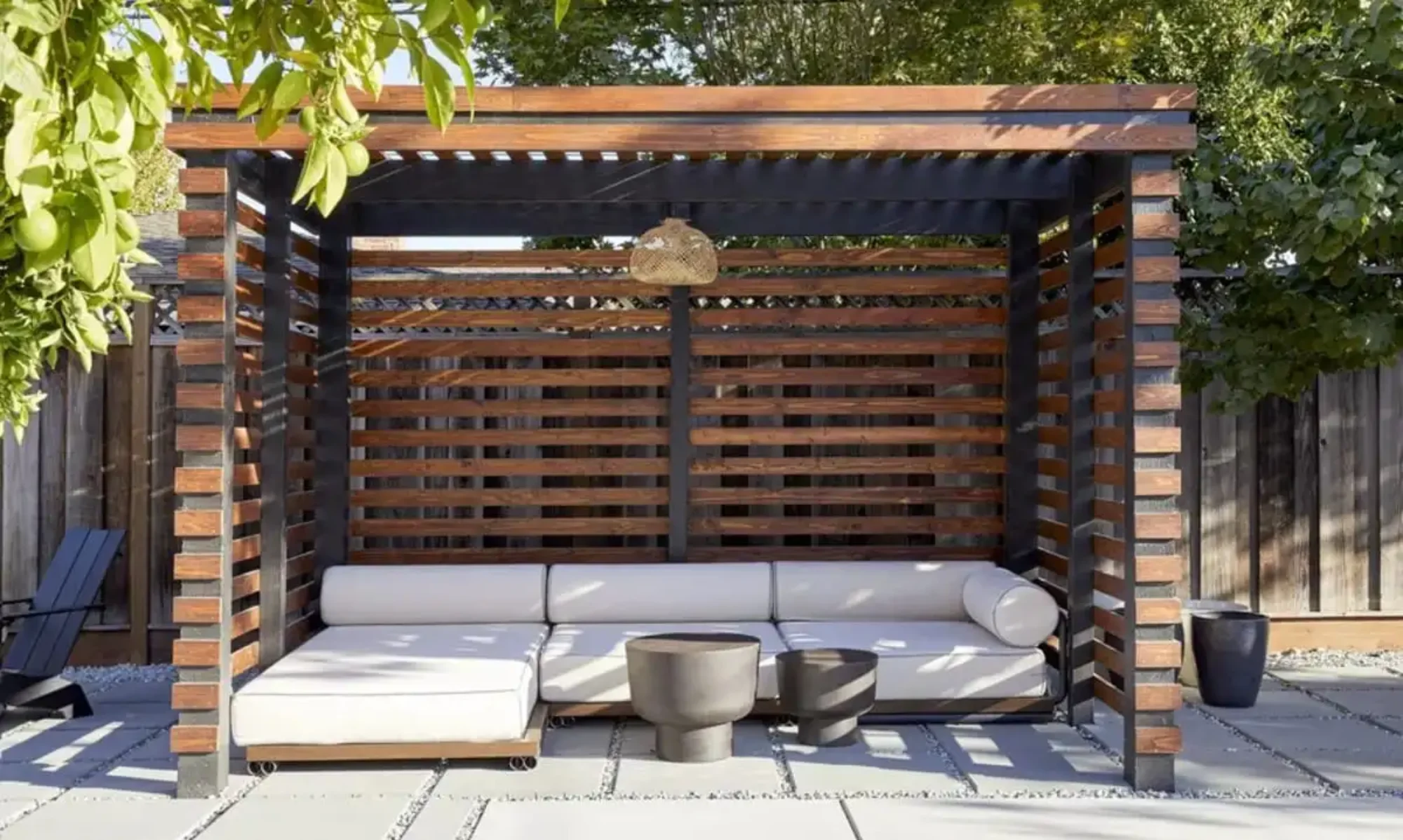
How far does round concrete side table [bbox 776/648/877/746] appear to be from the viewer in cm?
518

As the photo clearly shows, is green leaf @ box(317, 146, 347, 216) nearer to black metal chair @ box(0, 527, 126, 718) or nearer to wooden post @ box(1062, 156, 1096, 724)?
wooden post @ box(1062, 156, 1096, 724)

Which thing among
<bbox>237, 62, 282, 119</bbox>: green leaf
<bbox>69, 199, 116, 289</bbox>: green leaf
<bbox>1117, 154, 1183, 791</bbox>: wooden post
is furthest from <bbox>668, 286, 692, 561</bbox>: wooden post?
<bbox>69, 199, 116, 289</bbox>: green leaf

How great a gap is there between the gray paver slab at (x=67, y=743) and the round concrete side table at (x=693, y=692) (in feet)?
7.00

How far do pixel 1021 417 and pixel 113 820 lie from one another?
14.1 feet

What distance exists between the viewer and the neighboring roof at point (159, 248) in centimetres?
688

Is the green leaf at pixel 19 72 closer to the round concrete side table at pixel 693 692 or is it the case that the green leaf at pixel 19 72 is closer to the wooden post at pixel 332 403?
the round concrete side table at pixel 693 692

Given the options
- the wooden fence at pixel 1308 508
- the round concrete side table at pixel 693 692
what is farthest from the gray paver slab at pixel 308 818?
the wooden fence at pixel 1308 508

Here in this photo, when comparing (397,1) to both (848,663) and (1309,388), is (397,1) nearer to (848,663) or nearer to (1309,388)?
(848,663)

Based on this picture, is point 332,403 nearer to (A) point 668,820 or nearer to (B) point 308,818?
(B) point 308,818

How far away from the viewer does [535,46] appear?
8.88 metres

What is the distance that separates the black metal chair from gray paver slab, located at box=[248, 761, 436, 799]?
1376mm

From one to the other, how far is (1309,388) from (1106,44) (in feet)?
8.86

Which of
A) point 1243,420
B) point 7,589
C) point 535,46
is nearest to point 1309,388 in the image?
point 1243,420

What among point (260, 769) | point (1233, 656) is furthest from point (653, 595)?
point (1233, 656)
